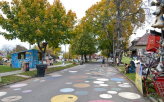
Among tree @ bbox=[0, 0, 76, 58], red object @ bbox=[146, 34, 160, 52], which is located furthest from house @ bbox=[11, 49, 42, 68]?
red object @ bbox=[146, 34, 160, 52]

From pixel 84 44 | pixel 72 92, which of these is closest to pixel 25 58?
pixel 72 92

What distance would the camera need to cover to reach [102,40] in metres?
46.6

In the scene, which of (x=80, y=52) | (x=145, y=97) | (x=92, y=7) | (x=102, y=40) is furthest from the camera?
(x=102, y=40)

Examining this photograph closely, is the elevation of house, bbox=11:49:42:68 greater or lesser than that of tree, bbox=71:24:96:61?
lesser

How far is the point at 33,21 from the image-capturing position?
13766 millimetres

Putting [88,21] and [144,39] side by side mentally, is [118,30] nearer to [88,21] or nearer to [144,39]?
[88,21]

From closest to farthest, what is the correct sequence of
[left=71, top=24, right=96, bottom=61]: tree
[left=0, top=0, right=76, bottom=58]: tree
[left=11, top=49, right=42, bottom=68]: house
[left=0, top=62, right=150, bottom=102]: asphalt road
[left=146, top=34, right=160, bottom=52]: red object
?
[left=0, top=62, right=150, bottom=102]: asphalt road < [left=146, top=34, right=160, bottom=52]: red object < [left=0, top=0, right=76, bottom=58]: tree < [left=11, top=49, right=42, bottom=68]: house < [left=71, top=24, right=96, bottom=61]: tree

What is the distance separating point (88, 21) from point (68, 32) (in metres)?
18.2

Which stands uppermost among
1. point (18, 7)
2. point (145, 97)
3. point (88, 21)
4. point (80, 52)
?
point (88, 21)

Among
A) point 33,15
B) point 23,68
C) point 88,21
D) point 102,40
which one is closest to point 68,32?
point 33,15

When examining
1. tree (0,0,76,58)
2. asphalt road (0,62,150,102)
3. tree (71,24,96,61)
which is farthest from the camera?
tree (71,24,96,61)

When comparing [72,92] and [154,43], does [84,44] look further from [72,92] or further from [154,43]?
[72,92]

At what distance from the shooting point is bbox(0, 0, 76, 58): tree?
44.5 ft

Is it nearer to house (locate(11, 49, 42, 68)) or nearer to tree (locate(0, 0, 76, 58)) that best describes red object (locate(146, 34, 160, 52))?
tree (locate(0, 0, 76, 58))
